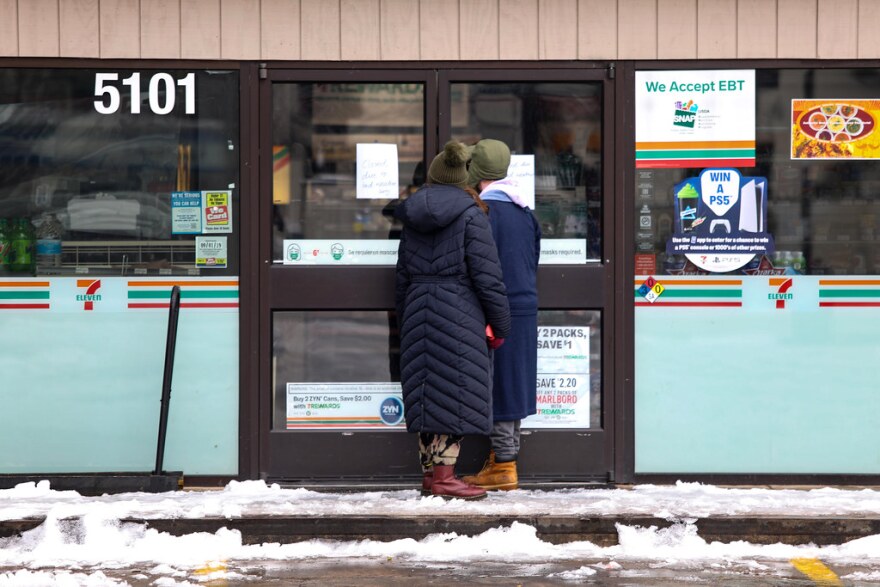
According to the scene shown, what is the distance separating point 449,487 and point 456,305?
1.01 meters

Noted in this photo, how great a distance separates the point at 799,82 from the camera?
823cm

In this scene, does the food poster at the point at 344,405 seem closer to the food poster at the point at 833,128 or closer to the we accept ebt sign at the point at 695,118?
the we accept ebt sign at the point at 695,118

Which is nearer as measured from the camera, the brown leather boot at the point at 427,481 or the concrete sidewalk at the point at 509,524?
the concrete sidewalk at the point at 509,524

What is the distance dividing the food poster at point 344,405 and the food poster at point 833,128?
8.99ft

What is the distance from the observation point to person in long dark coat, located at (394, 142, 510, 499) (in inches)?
296

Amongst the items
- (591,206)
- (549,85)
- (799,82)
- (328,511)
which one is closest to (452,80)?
(549,85)

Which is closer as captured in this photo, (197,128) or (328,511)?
(328,511)

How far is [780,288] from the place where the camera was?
27.0 feet

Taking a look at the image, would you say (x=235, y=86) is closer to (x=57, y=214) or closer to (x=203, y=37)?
(x=203, y=37)

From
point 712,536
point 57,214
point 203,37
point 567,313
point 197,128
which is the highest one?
point 203,37

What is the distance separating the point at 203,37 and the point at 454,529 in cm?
311

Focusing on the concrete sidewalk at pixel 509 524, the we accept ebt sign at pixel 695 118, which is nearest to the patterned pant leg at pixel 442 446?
the concrete sidewalk at pixel 509 524

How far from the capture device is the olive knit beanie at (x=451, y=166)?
7.57 m

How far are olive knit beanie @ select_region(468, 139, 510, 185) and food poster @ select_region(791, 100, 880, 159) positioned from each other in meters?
1.70
